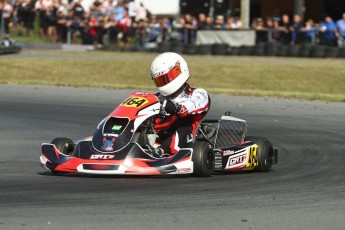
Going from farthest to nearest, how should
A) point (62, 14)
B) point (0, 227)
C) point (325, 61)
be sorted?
point (62, 14) → point (325, 61) → point (0, 227)

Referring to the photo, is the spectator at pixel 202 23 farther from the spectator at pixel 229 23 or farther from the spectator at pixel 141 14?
the spectator at pixel 141 14

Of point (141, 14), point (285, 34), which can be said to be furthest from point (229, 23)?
point (285, 34)

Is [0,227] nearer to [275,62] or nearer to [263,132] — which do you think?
[263,132]

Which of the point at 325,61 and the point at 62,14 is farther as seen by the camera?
the point at 62,14

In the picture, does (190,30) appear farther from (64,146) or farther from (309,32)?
(64,146)

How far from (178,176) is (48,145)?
1139 mm

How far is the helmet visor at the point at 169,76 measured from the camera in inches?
342

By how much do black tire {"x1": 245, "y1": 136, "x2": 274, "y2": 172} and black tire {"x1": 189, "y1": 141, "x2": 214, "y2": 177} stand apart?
2.40 feet

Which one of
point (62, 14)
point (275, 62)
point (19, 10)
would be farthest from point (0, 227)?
point (19, 10)

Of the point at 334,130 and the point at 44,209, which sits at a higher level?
the point at 44,209

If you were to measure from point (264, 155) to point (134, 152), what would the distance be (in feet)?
4.82

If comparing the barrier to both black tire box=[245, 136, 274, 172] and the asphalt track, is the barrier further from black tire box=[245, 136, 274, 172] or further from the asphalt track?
black tire box=[245, 136, 274, 172]

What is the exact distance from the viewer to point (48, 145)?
27.3ft

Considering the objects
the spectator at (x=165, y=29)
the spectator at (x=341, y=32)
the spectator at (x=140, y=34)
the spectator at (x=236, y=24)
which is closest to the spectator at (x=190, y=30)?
the spectator at (x=165, y=29)
